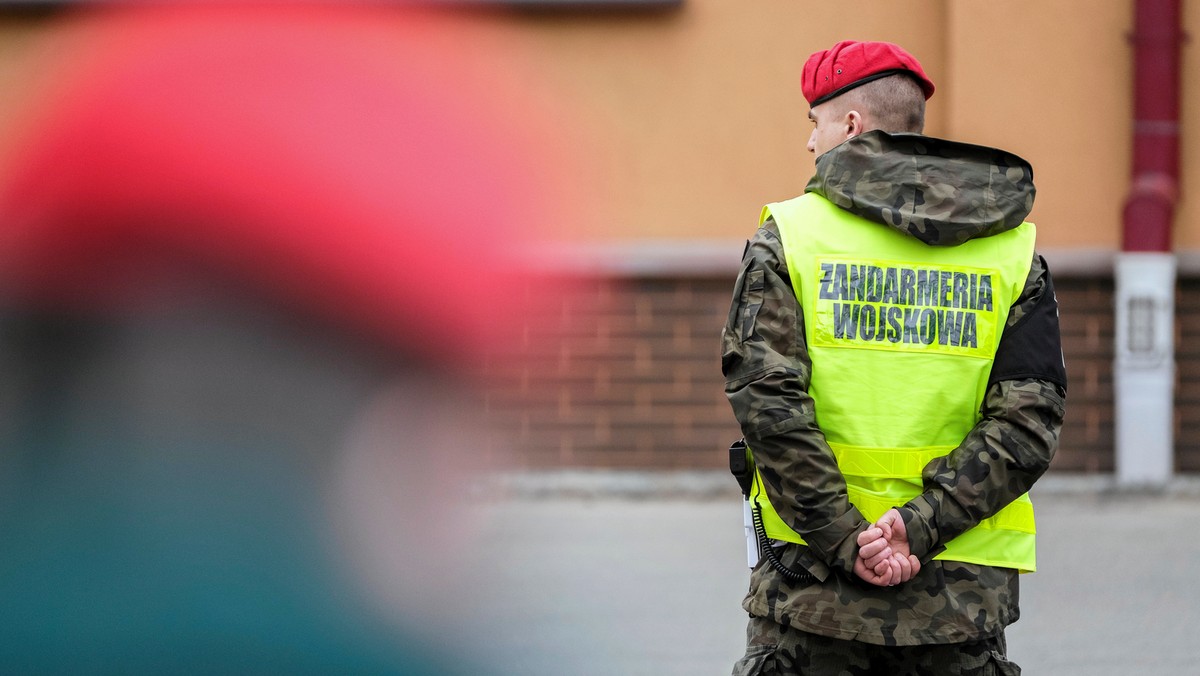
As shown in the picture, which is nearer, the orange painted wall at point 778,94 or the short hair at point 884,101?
the short hair at point 884,101

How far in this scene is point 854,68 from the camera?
93.7 inches

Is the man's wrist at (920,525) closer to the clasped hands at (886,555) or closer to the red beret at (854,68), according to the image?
the clasped hands at (886,555)

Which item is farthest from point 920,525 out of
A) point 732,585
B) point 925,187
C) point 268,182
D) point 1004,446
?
point 732,585

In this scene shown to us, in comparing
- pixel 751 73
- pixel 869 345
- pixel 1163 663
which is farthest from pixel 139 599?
pixel 751 73

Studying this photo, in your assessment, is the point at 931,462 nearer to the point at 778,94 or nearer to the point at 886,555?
the point at 886,555

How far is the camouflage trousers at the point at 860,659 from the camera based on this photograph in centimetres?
231

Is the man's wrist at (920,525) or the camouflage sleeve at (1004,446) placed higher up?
the camouflage sleeve at (1004,446)

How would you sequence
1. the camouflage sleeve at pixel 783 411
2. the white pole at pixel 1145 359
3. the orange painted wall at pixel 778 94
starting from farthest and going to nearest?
the orange painted wall at pixel 778 94 < the white pole at pixel 1145 359 < the camouflage sleeve at pixel 783 411

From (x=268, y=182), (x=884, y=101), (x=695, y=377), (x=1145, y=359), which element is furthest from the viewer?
(x=695, y=377)

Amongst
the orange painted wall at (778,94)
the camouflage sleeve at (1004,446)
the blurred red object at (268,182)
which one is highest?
the orange painted wall at (778,94)

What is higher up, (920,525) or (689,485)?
(920,525)

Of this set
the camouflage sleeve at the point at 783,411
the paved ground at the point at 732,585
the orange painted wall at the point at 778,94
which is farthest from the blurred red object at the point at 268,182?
the orange painted wall at the point at 778,94

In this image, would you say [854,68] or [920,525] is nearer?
[920,525]

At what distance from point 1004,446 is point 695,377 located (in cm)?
609
